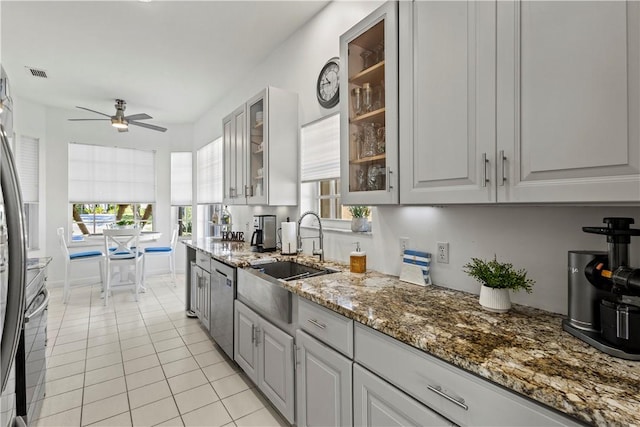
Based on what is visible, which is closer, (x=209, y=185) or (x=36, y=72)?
(x=36, y=72)

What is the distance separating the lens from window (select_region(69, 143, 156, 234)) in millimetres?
5535

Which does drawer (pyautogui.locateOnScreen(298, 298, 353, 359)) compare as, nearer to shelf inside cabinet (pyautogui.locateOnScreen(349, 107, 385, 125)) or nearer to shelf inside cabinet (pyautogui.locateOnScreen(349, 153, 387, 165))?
shelf inside cabinet (pyautogui.locateOnScreen(349, 153, 387, 165))

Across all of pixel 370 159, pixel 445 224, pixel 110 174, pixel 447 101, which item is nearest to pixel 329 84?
pixel 370 159

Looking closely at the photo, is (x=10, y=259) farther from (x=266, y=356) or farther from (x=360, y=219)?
(x=360, y=219)

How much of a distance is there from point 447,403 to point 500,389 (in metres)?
0.19

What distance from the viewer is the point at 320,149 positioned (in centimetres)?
268

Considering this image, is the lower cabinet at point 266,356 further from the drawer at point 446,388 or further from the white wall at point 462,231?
the white wall at point 462,231

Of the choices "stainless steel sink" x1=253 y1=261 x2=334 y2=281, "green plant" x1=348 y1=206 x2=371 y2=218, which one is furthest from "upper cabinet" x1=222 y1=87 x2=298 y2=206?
"green plant" x1=348 y1=206 x2=371 y2=218

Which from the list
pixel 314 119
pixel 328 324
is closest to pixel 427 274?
pixel 328 324

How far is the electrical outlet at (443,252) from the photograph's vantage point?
1644 millimetres

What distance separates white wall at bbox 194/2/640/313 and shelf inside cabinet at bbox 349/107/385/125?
569 millimetres

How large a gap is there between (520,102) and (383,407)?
3.99 feet

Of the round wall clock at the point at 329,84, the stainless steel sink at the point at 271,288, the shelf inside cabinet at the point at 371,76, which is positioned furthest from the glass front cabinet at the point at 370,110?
the stainless steel sink at the point at 271,288

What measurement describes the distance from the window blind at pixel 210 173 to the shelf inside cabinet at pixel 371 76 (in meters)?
3.62
